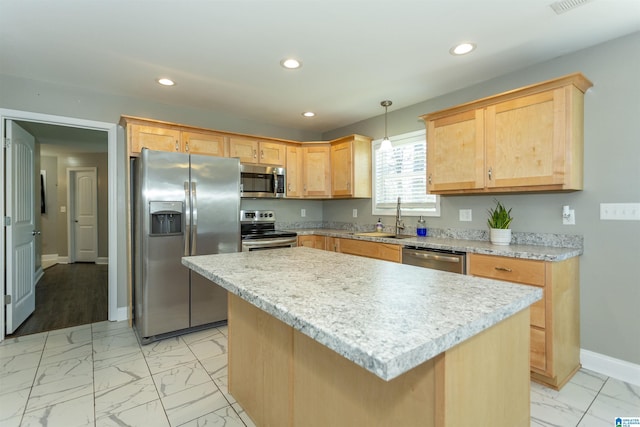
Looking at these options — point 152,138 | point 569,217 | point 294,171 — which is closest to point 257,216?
point 294,171

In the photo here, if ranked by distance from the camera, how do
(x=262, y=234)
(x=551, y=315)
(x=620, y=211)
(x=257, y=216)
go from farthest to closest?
1. (x=257, y=216)
2. (x=262, y=234)
3. (x=620, y=211)
4. (x=551, y=315)

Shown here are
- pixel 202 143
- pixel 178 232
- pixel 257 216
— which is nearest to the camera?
pixel 178 232

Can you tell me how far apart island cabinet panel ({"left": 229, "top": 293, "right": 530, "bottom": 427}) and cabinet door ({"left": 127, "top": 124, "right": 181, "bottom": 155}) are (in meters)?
2.39

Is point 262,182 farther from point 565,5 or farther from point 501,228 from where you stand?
point 565,5

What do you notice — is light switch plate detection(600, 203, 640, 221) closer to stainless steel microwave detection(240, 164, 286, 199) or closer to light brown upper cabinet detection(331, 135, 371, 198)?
light brown upper cabinet detection(331, 135, 371, 198)

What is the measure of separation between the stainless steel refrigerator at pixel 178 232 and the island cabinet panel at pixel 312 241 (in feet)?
3.17

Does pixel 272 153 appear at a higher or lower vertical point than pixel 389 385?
higher

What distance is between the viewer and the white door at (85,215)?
6855mm

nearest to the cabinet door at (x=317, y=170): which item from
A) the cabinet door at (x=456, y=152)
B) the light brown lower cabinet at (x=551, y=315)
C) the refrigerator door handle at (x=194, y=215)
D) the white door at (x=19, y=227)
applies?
the cabinet door at (x=456, y=152)

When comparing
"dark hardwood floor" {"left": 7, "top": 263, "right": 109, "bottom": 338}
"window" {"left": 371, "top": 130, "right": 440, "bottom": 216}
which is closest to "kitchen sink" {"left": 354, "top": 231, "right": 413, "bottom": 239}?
"window" {"left": 371, "top": 130, "right": 440, "bottom": 216}

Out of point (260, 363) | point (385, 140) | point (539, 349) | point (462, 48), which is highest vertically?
point (462, 48)

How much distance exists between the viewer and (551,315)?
2076 mm

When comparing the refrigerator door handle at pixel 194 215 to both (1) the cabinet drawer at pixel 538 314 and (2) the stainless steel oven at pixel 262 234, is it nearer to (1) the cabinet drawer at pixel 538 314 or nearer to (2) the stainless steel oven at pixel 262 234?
(2) the stainless steel oven at pixel 262 234

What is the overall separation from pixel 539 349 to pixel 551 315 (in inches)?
9.9
